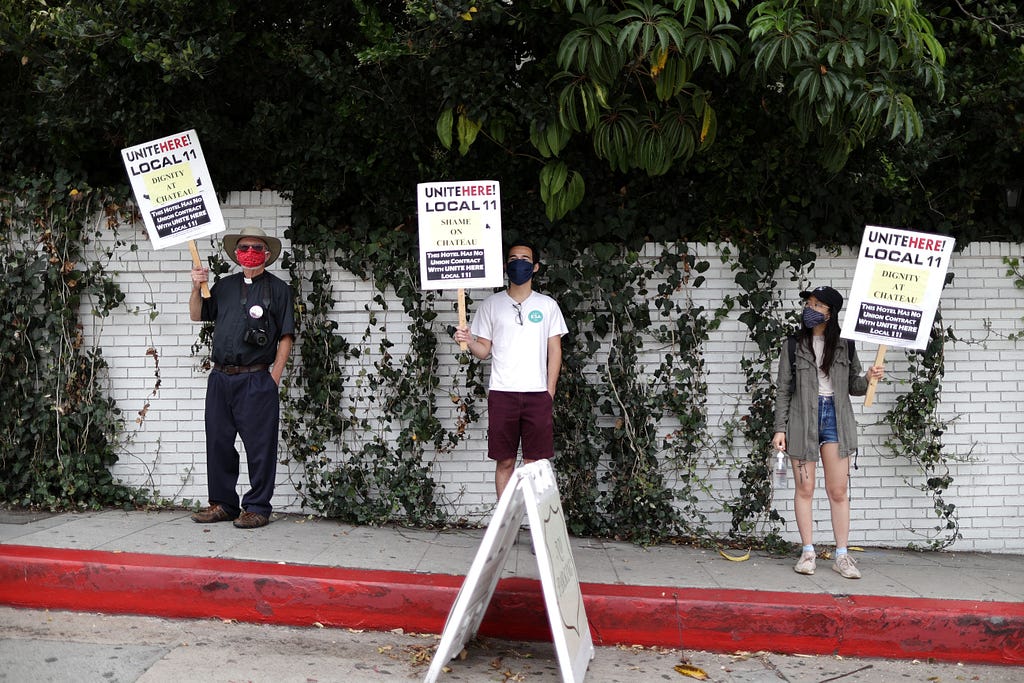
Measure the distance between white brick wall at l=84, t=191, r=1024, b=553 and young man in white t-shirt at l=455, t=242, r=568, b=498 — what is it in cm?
79

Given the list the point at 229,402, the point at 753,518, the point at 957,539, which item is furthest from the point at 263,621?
the point at 957,539

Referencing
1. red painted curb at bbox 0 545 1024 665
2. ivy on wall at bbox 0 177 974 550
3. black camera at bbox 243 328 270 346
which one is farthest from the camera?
ivy on wall at bbox 0 177 974 550

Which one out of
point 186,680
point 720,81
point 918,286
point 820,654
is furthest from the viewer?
point 720,81

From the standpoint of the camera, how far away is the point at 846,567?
5.92 metres

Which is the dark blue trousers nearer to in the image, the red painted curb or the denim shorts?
the red painted curb

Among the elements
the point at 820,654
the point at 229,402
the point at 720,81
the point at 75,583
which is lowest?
the point at 820,654

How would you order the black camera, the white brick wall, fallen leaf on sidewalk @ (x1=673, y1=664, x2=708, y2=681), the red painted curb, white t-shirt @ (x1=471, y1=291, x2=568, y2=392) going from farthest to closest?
the white brick wall → the black camera → white t-shirt @ (x1=471, y1=291, x2=568, y2=392) → the red painted curb → fallen leaf on sidewalk @ (x1=673, y1=664, x2=708, y2=681)

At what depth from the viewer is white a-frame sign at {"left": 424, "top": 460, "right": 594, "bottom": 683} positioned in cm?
422

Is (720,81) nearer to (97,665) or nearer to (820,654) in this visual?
(820,654)

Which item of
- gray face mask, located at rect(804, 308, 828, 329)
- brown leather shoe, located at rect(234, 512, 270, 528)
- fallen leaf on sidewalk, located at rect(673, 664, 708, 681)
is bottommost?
fallen leaf on sidewalk, located at rect(673, 664, 708, 681)

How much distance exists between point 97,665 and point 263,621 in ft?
3.28

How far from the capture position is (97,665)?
4461 millimetres

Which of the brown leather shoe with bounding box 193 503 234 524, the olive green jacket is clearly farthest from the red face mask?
the olive green jacket

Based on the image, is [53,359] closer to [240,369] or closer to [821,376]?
[240,369]
